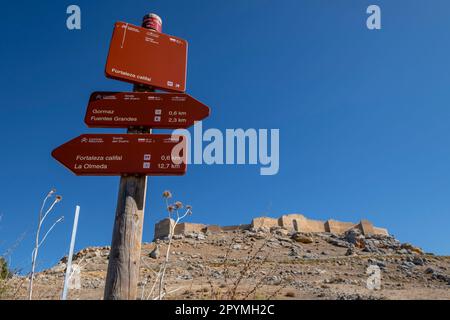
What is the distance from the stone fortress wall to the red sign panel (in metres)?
39.9

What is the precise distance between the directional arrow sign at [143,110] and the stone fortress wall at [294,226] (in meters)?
40.1

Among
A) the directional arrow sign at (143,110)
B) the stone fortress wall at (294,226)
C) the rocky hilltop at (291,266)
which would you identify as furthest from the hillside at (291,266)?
the directional arrow sign at (143,110)

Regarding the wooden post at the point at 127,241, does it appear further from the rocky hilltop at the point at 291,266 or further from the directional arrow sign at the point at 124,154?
the rocky hilltop at the point at 291,266

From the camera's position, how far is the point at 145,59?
4.23 meters

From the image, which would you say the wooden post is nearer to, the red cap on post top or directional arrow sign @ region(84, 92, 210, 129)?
directional arrow sign @ region(84, 92, 210, 129)

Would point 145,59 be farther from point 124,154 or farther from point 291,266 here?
point 291,266

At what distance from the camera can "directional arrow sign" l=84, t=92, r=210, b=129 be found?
12.9 feet

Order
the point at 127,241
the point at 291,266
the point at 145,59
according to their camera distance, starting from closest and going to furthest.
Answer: the point at 127,241
the point at 145,59
the point at 291,266

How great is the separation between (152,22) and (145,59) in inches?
22.3

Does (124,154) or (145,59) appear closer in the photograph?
(124,154)

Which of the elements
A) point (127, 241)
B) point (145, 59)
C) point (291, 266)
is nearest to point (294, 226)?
point (291, 266)
